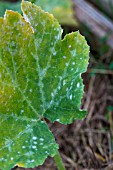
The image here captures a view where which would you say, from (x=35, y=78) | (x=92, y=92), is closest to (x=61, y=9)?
(x=92, y=92)

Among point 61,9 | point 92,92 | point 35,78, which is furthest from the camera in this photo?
point 61,9

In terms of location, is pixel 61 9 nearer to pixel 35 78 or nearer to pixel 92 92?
pixel 92 92

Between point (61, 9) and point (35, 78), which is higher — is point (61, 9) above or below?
above

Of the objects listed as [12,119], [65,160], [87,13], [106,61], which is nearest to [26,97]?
[12,119]

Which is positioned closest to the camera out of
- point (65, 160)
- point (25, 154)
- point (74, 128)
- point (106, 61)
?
point (25, 154)

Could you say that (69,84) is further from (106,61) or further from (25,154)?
Result: (106,61)

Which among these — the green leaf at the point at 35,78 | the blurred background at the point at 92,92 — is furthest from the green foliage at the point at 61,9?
the green leaf at the point at 35,78

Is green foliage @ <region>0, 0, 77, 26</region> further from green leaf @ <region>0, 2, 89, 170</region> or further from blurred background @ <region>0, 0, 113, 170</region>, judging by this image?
green leaf @ <region>0, 2, 89, 170</region>
